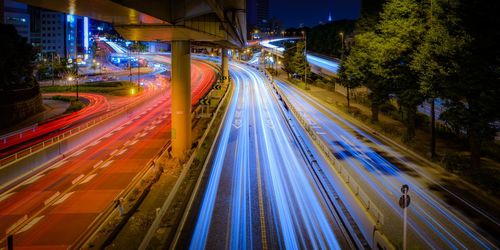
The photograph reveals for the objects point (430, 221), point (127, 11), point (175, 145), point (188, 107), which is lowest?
point (430, 221)

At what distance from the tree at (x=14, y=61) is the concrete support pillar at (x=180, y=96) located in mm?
29643

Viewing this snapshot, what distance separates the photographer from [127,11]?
1486cm

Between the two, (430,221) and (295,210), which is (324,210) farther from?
(430,221)

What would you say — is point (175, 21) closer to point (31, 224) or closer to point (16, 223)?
point (31, 224)

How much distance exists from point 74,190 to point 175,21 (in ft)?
32.2

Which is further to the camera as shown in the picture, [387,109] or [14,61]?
[14,61]

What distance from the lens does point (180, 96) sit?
Answer: 87.2 ft

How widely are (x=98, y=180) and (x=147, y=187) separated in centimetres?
407

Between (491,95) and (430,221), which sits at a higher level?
(491,95)

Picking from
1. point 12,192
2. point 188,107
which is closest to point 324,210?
point 188,107

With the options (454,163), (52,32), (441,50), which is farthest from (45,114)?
(52,32)

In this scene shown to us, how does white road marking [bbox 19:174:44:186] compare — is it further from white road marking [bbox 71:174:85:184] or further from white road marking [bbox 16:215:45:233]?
white road marking [bbox 16:215:45:233]

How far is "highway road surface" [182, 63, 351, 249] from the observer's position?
14438 millimetres

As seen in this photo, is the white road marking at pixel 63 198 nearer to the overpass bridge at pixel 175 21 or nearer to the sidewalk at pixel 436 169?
the overpass bridge at pixel 175 21
